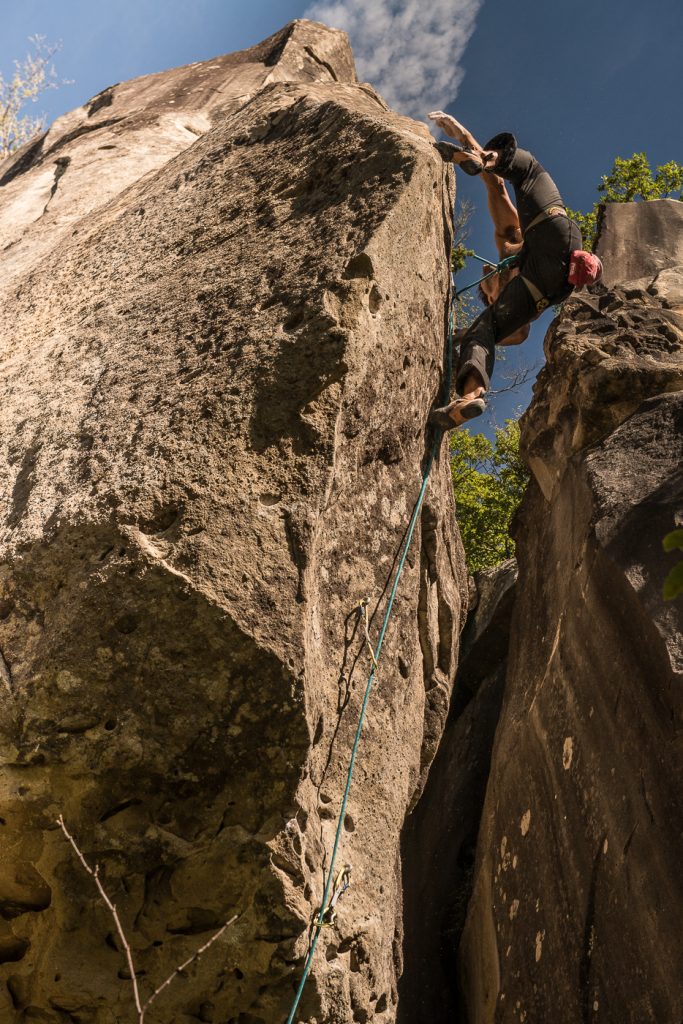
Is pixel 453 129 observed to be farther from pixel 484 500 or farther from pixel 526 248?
pixel 484 500

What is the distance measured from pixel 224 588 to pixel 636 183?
1536 cm

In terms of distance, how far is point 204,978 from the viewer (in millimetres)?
3775

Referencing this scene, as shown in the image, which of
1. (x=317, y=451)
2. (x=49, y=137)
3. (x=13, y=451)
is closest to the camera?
(x=317, y=451)

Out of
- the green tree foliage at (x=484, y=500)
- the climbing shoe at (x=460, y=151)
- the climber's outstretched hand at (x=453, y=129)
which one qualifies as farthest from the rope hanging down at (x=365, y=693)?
the green tree foliage at (x=484, y=500)

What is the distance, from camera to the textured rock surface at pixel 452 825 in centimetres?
618

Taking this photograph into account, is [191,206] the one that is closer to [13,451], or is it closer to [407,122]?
[407,122]

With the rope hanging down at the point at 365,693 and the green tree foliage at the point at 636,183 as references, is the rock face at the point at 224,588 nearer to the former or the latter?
the rope hanging down at the point at 365,693

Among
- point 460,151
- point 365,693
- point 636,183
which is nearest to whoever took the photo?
point 365,693

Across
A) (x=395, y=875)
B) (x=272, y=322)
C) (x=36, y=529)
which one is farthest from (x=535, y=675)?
(x=36, y=529)

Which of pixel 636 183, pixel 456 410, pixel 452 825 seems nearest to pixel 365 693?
pixel 456 410

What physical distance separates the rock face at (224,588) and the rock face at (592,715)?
811 millimetres

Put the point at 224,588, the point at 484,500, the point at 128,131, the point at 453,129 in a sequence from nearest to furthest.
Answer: the point at 224,588, the point at 453,129, the point at 128,131, the point at 484,500

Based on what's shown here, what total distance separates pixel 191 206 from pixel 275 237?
35.5 inches

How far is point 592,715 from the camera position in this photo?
4922 millimetres
